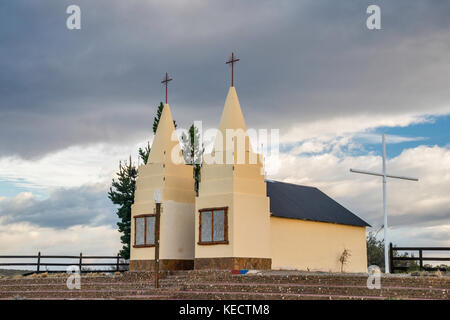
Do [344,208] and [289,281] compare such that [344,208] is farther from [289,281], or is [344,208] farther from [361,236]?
[289,281]

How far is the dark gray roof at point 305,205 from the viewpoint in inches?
1071

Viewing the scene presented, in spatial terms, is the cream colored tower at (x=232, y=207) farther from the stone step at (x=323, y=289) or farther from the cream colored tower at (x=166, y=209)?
the stone step at (x=323, y=289)

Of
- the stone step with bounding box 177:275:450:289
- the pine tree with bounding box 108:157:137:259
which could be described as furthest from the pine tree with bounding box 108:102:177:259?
the stone step with bounding box 177:275:450:289

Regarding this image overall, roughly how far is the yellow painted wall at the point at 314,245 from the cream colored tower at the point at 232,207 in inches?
54.9

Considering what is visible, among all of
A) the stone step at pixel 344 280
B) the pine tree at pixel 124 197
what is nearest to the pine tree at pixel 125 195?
the pine tree at pixel 124 197

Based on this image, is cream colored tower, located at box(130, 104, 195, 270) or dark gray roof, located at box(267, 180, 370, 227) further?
dark gray roof, located at box(267, 180, 370, 227)

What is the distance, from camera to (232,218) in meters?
23.8

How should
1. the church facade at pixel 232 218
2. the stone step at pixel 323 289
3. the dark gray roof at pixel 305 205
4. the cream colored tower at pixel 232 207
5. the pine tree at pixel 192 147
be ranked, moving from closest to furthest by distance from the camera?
the stone step at pixel 323 289, the cream colored tower at pixel 232 207, the church facade at pixel 232 218, the dark gray roof at pixel 305 205, the pine tree at pixel 192 147

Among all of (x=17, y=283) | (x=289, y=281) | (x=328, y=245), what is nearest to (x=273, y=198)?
(x=328, y=245)

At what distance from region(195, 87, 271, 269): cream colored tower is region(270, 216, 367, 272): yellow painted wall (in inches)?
54.9

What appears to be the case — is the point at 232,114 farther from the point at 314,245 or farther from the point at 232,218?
the point at 314,245

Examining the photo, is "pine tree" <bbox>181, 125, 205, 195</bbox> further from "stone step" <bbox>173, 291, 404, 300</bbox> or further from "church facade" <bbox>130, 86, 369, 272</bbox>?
"stone step" <bbox>173, 291, 404, 300</bbox>

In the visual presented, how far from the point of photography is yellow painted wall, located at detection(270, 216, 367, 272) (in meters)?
25.9
